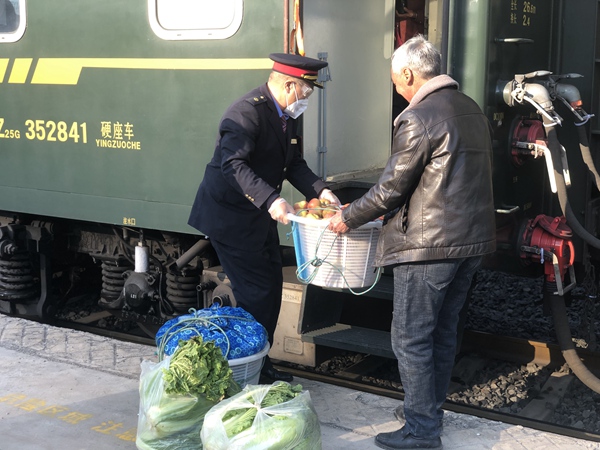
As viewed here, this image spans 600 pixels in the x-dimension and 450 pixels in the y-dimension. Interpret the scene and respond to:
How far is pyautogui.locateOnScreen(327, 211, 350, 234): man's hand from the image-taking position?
3922 mm

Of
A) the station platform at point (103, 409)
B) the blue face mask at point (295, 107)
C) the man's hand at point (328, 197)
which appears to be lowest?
the station platform at point (103, 409)

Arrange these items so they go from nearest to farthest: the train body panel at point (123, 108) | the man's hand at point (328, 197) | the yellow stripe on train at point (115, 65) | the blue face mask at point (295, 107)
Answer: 1. the blue face mask at point (295, 107)
2. the man's hand at point (328, 197)
3. the yellow stripe on train at point (115, 65)
4. the train body panel at point (123, 108)

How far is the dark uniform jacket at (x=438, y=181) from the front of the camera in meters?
3.59

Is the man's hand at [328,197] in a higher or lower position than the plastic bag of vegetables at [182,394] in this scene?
higher

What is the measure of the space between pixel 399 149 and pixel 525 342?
2.93 m

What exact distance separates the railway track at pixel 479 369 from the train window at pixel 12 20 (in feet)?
7.70

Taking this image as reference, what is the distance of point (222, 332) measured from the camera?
13.3 ft

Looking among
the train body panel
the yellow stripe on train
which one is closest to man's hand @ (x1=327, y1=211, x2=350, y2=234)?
the train body panel

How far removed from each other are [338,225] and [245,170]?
55cm

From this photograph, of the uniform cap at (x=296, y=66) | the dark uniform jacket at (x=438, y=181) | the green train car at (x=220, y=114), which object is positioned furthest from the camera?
the green train car at (x=220, y=114)

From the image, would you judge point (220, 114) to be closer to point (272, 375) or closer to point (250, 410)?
point (272, 375)

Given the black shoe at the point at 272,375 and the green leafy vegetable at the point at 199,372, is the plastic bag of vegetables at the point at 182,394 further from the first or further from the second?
the black shoe at the point at 272,375

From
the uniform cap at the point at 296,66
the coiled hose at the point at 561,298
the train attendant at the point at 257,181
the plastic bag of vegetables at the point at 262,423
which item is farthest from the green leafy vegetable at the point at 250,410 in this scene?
the coiled hose at the point at 561,298

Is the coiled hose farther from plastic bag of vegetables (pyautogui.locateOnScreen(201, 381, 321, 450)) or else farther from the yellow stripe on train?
plastic bag of vegetables (pyautogui.locateOnScreen(201, 381, 321, 450))
